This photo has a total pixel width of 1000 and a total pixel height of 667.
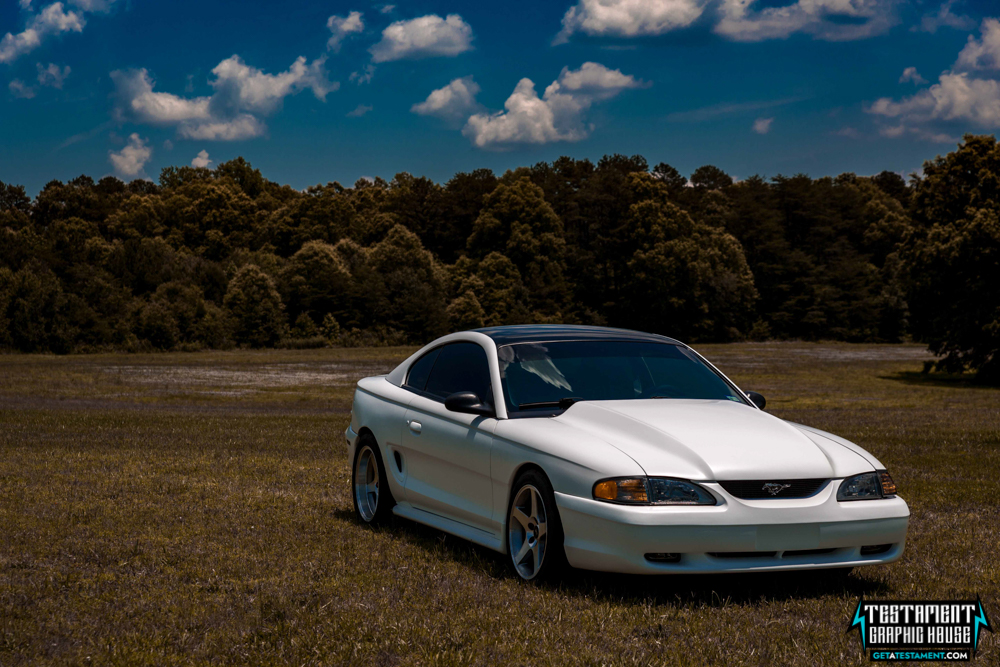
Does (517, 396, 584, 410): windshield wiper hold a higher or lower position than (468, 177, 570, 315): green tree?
lower

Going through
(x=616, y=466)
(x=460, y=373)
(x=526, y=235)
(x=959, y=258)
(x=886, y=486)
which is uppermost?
(x=526, y=235)

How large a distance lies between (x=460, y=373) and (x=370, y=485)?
160cm

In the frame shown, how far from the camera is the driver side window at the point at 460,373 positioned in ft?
25.8

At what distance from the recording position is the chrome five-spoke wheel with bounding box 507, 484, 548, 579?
21.7ft

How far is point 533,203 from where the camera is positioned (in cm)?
10144

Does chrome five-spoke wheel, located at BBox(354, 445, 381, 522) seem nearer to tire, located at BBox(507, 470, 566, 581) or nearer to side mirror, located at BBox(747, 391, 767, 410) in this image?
tire, located at BBox(507, 470, 566, 581)

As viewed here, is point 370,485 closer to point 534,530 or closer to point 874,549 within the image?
point 534,530

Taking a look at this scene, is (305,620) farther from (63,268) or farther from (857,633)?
(63,268)

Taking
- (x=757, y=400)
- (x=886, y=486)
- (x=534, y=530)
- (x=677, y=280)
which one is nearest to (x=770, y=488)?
(x=886, y=486)

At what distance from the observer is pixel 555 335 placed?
8047 mm

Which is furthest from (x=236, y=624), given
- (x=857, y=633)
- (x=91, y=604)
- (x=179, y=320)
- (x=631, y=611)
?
(x=179, y=320)

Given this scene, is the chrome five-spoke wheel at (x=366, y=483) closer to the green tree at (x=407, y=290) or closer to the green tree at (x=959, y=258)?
the green tree at (x=959, y=258)

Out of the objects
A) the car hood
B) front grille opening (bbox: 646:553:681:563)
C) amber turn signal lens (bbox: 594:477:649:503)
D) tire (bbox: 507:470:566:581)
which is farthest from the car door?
front grille opening (bbox: 646:553:681:563)

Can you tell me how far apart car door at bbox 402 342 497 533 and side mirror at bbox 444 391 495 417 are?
0.19ft
